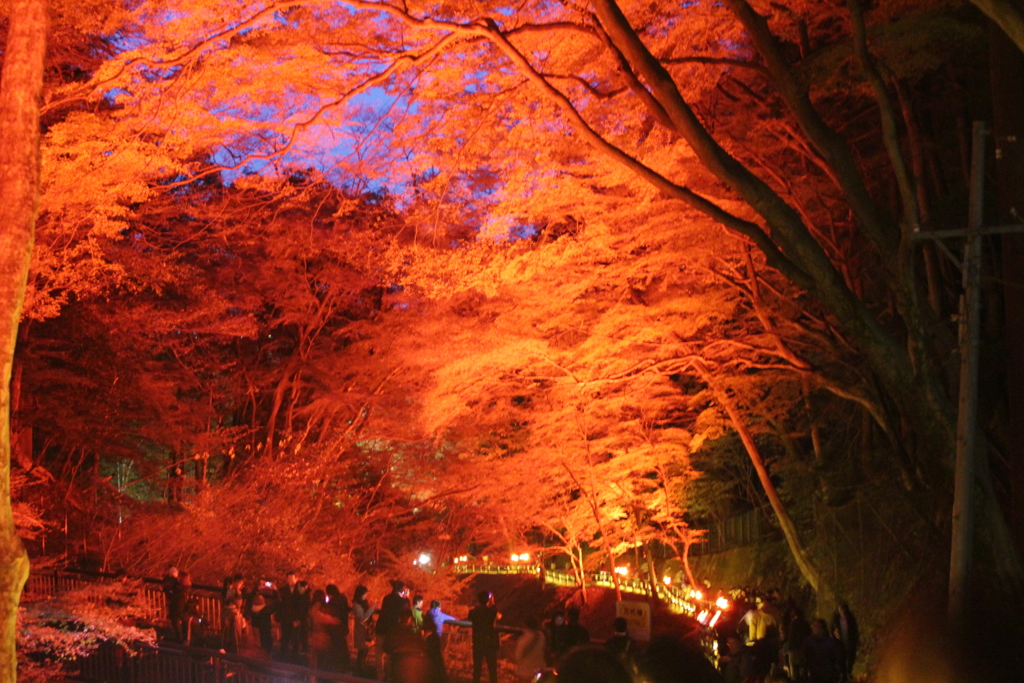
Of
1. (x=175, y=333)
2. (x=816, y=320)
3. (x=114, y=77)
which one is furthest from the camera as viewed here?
(x=175, y=333)

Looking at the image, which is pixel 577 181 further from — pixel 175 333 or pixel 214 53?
pixel 175 333

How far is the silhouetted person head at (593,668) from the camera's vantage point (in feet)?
Answer: 12.3

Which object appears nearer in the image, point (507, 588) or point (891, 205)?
point (891, 205)

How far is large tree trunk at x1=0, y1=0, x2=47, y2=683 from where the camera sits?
8.02 metres

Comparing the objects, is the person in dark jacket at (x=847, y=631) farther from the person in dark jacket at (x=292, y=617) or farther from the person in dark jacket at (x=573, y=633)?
the person in dark jacket at (x=292, y=617)

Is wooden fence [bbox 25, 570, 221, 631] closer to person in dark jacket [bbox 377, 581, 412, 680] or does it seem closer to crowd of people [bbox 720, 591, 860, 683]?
person in dark jacket [bbox 377, 581, 412, 680]

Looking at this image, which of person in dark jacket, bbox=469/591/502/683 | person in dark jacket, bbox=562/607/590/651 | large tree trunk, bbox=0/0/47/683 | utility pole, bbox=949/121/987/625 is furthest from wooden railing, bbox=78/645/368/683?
utility pole, bbox=949/121/987/625

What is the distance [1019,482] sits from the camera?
8.22 meters

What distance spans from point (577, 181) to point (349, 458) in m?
12.0

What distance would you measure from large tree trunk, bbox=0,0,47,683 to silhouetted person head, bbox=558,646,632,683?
607cm

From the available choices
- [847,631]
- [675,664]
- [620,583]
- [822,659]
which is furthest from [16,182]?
[620,583]

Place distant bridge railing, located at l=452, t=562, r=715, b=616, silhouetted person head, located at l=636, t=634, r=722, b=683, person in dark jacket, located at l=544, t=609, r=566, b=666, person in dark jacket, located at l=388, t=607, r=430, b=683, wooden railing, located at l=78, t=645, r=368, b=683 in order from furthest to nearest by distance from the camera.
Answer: distant bridge railing, located at l=452, t=562, r=715, b=616, person in dark jacket, located at l=388, t=607, r=430, b=683, wooden railing, located at l=78, t=645, r=368, b=683, person in dark jacket, located at l=544, t=609, r=566, b=666, silhouetted person head, located at l=636, t=634, r=722, b=683

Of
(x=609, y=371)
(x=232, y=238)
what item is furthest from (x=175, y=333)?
(x=609, y=371)

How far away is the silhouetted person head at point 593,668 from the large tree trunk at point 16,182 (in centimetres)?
607
